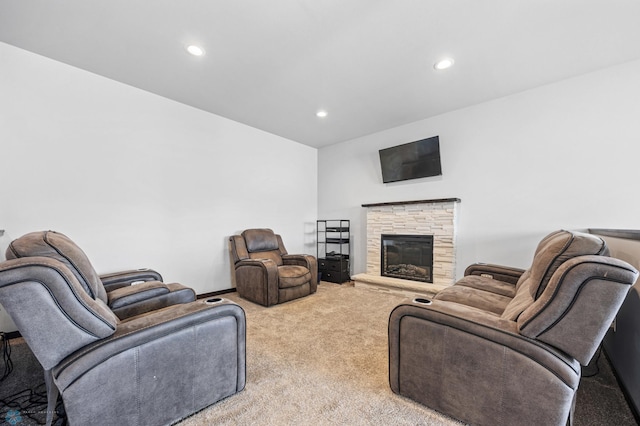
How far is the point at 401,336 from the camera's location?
1519 millimetres

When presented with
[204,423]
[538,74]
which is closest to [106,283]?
[204,423]

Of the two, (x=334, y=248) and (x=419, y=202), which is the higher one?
(x=419, y=202)

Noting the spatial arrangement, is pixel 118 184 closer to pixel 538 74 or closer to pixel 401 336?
pixel 401 336

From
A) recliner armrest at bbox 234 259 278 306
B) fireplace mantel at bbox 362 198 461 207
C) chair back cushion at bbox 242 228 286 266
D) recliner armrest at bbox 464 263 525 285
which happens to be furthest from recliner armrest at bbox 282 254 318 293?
recliner armrest at bbox 464 263 525 285

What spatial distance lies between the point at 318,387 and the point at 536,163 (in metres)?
3.46

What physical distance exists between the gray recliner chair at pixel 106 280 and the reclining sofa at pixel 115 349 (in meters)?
0.04

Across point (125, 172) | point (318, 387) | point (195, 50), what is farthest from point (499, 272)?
point (125, 172)

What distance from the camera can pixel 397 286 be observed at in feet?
12.3

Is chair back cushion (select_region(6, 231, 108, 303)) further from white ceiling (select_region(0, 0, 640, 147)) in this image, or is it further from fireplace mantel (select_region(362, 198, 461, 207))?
fireplace mantel (select_region(362, 198, 461, 207))

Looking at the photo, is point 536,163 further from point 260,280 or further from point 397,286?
point 260,280

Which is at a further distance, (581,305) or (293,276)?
(293,276)

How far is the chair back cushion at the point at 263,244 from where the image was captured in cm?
394

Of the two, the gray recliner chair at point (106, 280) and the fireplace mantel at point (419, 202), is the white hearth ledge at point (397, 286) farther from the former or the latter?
the gray recliner chair at point (106, 280)

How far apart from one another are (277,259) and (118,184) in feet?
7.53
